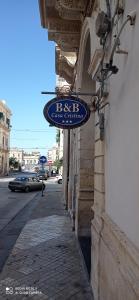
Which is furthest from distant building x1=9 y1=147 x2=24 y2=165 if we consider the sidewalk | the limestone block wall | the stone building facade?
the stone building facade

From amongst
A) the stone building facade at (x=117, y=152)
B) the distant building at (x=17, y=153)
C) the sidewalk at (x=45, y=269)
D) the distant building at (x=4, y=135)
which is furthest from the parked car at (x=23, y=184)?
the distant building at (x=17, y=153)

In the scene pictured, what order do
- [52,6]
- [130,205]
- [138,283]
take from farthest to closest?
[52,6]
[130,205]
[138,283]

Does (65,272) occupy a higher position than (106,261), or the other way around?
(106,261)

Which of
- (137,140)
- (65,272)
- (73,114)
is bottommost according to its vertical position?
(65,272)

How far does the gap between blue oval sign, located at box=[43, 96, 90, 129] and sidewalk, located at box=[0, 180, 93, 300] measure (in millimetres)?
2666

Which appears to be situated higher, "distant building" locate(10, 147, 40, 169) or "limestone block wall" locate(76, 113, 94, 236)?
"distant building" locate(10, 147, 40, 169)

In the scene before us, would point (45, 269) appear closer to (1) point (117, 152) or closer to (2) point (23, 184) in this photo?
(1) point (117, 152)

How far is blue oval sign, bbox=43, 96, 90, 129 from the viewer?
5953 millimetres

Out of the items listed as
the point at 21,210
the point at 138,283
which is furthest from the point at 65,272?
the point at 21,210

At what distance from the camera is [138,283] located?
2.89m

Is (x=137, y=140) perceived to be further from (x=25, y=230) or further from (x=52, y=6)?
(x=25, y=230)

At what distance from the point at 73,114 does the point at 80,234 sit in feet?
15.3

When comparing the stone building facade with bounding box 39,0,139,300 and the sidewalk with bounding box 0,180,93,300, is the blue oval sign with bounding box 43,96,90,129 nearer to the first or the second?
the stone building facade with bounding box 39,0,139,300

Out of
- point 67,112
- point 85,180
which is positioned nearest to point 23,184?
point 85,180
